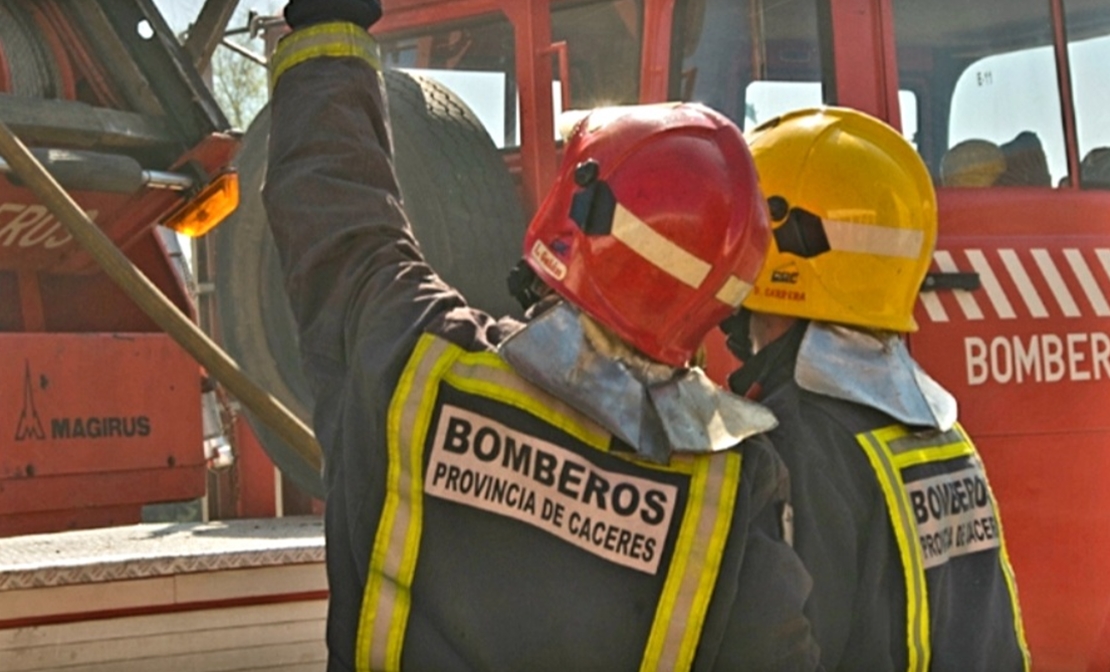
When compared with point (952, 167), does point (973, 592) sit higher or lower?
lower

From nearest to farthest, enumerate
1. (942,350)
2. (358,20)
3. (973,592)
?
(358,20), (973,592), (942,350)

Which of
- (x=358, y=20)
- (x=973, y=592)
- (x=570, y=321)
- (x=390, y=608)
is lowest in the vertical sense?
(x=973, y=592)

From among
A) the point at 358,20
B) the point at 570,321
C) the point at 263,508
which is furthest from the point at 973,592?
the point at 263,508

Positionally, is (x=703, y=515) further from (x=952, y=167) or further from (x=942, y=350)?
(x=952, y=167)

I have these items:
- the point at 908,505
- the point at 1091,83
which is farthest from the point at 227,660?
the point at 1091,83

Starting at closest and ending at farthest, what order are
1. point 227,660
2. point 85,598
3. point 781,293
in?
point 85,598, point 227,660, point 781,293

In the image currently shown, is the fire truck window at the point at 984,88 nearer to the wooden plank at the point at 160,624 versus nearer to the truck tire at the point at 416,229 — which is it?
the truck tire at the point at 416,229

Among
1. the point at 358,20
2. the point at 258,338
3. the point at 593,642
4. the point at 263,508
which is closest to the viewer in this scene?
the point at 593,642

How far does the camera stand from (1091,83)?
4.18 m

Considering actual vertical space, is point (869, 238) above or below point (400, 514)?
above

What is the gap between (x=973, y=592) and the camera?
2578 mm

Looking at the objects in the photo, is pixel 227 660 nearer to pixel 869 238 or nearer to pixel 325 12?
pixel 325 12

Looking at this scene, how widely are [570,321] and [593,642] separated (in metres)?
0.39

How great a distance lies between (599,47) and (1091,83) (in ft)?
4.00
